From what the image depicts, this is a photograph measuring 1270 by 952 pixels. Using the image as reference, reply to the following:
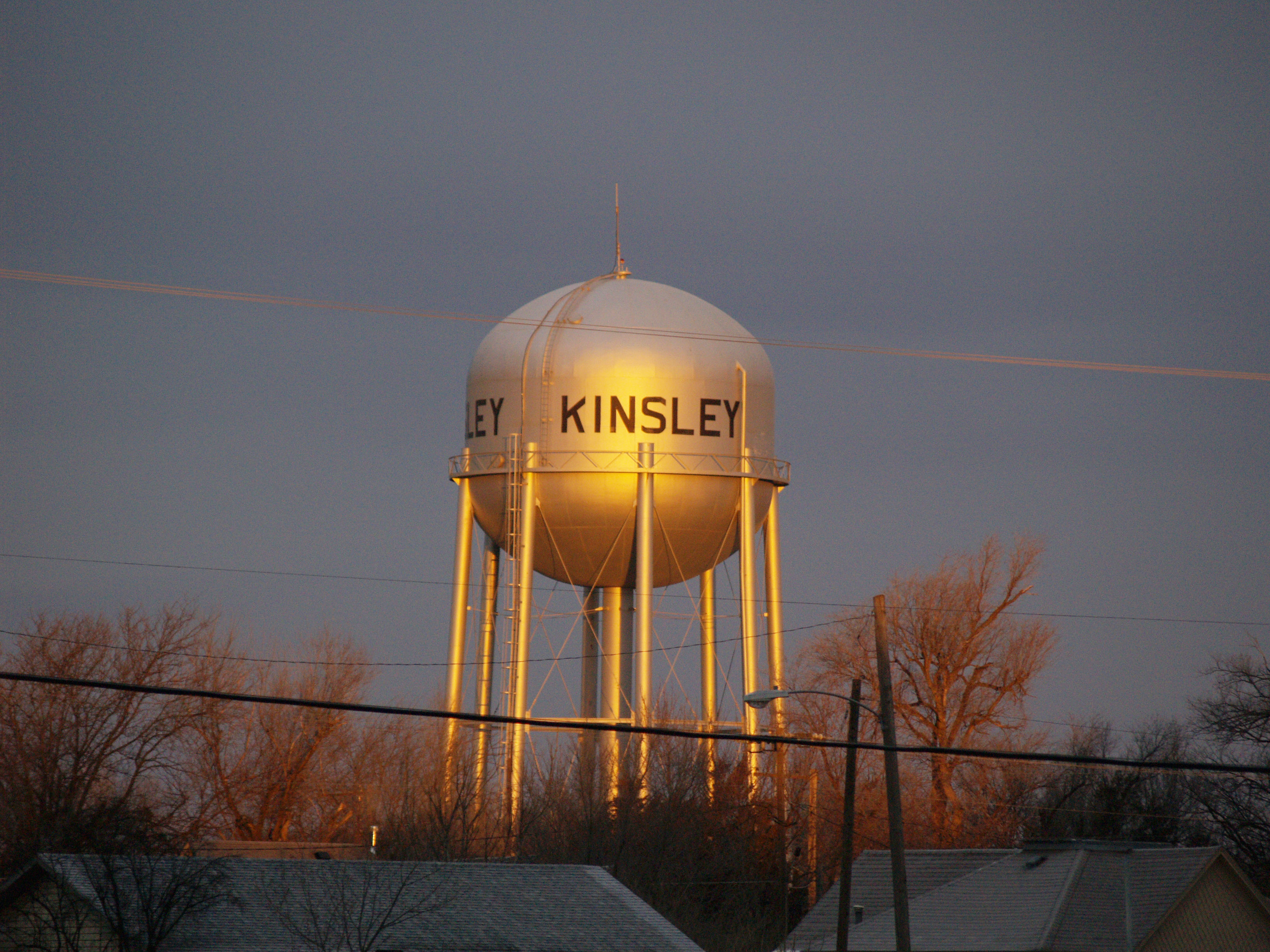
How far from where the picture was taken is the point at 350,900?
25.2 meters

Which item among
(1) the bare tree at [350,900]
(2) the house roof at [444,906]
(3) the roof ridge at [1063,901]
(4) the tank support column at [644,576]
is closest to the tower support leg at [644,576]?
(4) the tank support column at [644,576]

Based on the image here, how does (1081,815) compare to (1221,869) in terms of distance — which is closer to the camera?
(1221,869)

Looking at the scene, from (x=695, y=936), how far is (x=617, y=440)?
10.5 metres

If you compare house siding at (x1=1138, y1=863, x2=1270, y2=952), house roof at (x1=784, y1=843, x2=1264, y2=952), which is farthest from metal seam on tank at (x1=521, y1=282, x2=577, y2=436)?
house siding at (x1=1138, y1=863, x2=1270, y2=952)

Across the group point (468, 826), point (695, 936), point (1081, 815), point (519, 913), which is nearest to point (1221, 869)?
point (695, 936)

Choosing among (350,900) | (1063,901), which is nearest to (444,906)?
(350,900)

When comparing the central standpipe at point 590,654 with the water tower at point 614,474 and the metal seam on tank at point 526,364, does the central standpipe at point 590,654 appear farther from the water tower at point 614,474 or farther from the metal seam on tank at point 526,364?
the metal seam on tank at point 526,364

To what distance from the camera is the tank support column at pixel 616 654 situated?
3238 centimetres

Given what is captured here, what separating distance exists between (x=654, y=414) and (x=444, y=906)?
9370 millimetres

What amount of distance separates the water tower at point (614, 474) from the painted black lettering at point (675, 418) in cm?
4

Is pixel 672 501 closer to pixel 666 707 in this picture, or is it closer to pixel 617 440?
pixel 617 440

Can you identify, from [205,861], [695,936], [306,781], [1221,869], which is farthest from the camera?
[306,781]

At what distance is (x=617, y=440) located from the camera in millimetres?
30484

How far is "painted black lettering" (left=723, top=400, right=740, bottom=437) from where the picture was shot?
3125cm
